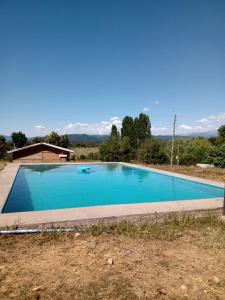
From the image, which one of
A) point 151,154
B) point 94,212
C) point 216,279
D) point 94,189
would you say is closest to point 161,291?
point 216,279

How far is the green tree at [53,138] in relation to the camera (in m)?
39.6

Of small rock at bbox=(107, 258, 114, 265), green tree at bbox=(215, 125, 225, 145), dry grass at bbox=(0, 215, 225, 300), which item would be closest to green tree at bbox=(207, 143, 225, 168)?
green tree at bbox=(215, 125, 225, 145)

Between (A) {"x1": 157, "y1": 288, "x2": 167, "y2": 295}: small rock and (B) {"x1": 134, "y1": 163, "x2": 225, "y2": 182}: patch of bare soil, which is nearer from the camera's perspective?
(A) {"x1": 157, "y1": 288, "x2": 167, "y2": 295}: small rock

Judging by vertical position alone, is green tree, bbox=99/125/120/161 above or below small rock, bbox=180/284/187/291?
above

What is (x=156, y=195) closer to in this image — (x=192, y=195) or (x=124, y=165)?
(x=192, y=195)

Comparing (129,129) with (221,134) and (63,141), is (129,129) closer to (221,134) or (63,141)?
(63,141)

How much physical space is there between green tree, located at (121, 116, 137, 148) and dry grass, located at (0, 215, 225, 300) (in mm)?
37848

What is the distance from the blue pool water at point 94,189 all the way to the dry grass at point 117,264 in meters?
3.87

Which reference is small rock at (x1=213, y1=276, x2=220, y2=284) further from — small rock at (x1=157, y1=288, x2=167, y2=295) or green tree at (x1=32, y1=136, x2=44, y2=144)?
green tree at (x1=32, y1=136, x2=44, y2=144)

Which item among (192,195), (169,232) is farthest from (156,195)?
(169,232)

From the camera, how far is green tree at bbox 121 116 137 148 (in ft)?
145

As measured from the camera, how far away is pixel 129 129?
4447 cm

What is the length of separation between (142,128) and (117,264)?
4067cm

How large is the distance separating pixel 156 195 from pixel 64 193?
4.05 meters
